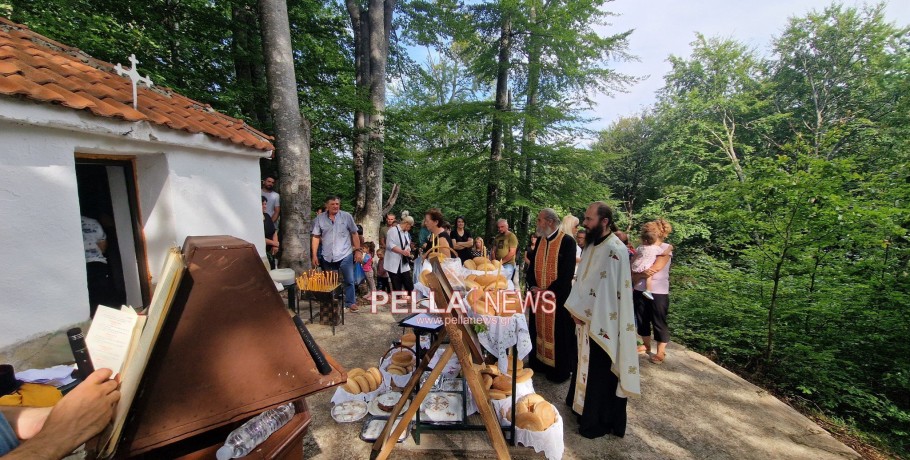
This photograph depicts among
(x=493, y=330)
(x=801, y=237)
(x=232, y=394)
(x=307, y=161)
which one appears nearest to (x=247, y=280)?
(x=232, y=394)

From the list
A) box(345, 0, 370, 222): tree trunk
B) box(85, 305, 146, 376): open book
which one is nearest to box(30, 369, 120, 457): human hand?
box(85, 305, 146, 376): open book

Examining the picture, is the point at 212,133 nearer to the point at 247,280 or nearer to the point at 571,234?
the point at 247,280

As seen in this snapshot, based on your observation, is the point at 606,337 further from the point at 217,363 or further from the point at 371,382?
the point at 217,363

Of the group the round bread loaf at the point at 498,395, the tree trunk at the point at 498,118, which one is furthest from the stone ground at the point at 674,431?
the tree trunk at the point at 498,118

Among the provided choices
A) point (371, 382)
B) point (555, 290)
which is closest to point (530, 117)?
point (555, 290)

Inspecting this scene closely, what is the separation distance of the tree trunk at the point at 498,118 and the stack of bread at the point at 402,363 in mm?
7178

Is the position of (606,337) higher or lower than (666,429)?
higher

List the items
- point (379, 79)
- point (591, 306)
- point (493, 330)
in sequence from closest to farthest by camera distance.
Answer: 1. point (493, 330)
2. point (591, 306)
3. point (379, 79)

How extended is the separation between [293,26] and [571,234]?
943 cm

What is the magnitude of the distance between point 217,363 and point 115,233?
4070 mm

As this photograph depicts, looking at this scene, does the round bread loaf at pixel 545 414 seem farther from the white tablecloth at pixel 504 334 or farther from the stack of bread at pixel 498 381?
the white tablecloth at pixel 504 334

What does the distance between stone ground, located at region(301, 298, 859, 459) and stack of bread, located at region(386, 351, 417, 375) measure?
1.94 ft

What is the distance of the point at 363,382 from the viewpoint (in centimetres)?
332

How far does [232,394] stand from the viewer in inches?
45.8
